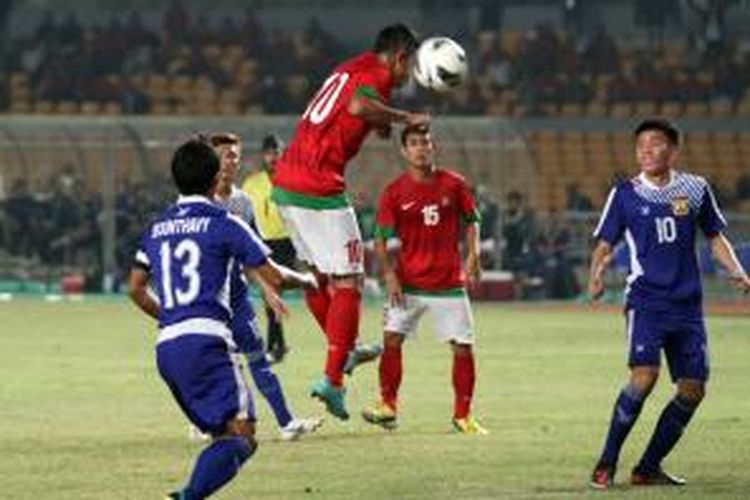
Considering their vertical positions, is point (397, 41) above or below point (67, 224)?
above

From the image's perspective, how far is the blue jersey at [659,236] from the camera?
564 inches

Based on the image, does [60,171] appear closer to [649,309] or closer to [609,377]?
[609,377]

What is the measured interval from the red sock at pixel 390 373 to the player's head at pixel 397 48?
191 cm

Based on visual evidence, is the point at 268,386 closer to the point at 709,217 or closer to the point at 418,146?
the point at 418,146

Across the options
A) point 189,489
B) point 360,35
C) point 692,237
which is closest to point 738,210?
→ point 360,35

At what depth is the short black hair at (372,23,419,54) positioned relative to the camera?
1719 centimetres

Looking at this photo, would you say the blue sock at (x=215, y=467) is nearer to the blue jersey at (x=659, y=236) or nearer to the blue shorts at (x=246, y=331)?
the blue jersey at (x=659, y=236)

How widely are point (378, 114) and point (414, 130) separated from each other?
70cm

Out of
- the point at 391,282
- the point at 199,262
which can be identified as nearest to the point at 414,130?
the point at 391,282

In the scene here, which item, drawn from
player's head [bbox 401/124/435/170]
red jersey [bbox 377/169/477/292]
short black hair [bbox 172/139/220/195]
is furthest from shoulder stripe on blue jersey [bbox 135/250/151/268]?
red jersey [bbox 377/169/477/292]

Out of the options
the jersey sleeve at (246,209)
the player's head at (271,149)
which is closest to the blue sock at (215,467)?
the jersey sleeve at (246,209)

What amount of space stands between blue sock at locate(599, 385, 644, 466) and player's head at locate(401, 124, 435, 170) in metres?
3.79

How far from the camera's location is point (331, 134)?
684 inches

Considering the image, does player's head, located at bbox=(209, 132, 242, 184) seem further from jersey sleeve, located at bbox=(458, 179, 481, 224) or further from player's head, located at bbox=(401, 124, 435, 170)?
jersey sleeve, located at bbox=(458, 179, 481, 224)
